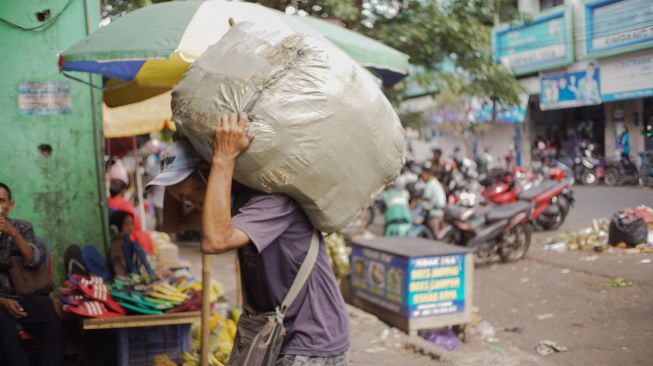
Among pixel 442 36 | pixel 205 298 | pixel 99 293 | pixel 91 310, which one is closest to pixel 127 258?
pixel 99 293

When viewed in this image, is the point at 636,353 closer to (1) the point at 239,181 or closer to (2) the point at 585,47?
(2) the point at 585,47

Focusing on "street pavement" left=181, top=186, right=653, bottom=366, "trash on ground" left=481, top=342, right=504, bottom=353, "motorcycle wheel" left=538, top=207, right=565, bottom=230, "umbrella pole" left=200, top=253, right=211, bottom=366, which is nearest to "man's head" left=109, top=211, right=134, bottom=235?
"street pavement" left=181, top=186, right=653, bottom=366

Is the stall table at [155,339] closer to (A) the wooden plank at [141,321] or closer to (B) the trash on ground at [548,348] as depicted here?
(A) the wooden plank at [141,321]

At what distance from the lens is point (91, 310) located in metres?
3.70

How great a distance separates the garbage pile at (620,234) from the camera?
4.45 meters

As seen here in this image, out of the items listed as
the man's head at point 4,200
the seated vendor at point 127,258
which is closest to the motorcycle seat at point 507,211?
the seated vendor at point 127,258

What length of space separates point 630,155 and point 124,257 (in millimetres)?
3799

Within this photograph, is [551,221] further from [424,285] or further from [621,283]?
[424,285]

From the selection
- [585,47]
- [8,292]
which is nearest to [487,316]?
[585,47]

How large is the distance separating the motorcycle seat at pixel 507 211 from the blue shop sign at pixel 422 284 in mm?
2937

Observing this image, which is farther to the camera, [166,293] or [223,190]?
[166,293]

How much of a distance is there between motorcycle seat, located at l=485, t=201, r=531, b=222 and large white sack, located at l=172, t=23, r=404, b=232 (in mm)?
6272

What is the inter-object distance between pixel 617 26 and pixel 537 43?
7.00 ft

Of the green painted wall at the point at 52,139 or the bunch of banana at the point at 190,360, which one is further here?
the green painted wall at the point at 52,139
